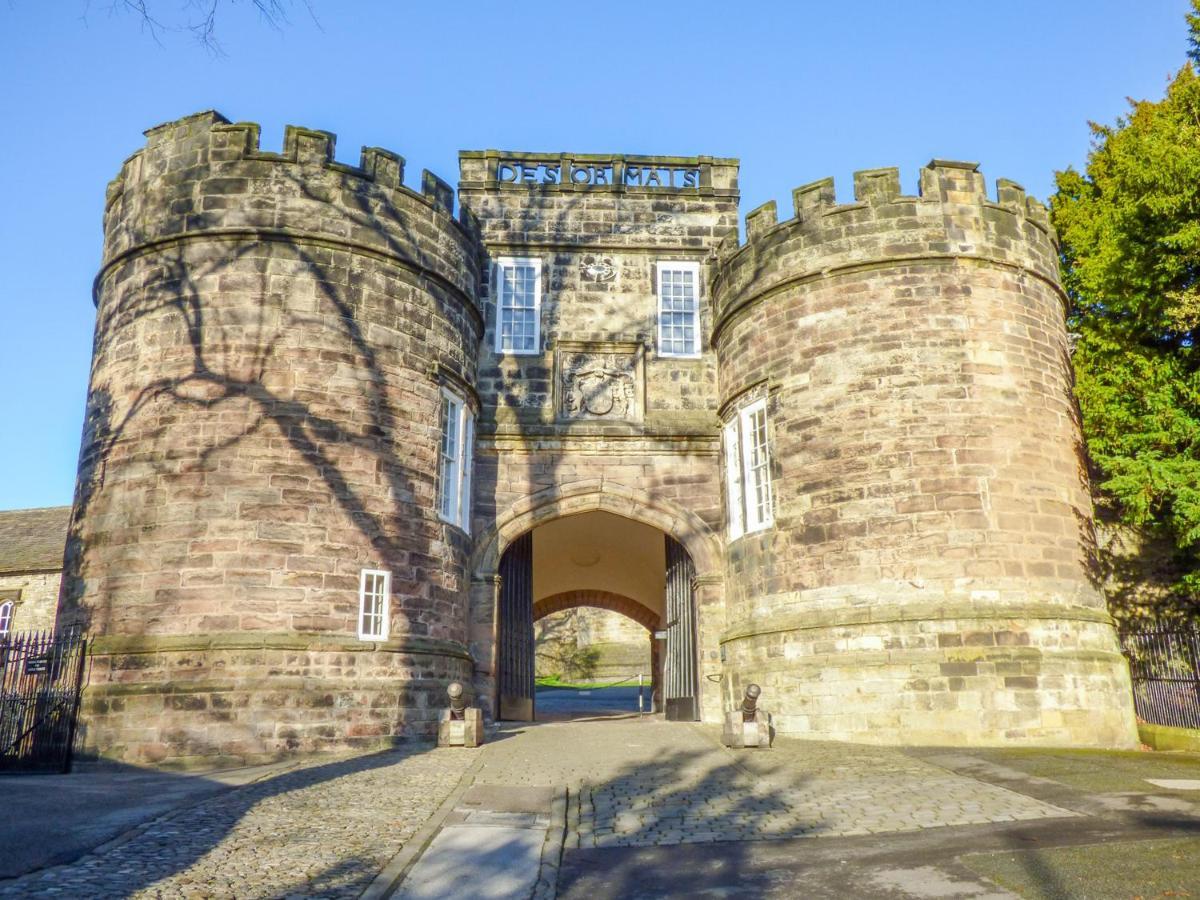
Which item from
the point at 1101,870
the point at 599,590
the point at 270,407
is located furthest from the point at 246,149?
the point at 599,590

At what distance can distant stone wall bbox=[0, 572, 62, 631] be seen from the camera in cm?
2666

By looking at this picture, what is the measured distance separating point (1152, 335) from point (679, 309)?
7489 mm

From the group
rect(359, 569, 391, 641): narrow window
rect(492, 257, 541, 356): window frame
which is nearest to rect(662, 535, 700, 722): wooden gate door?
rect(492, 257, 541, 356): window frame

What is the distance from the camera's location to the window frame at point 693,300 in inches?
640

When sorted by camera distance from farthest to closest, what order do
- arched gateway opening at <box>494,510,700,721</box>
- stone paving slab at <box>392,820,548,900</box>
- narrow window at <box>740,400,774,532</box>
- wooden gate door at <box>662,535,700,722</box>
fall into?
arched gateway opening at <box>494,510,700,721</box>, wooden gate door at <box>662,535,700,722</box>, narrow window at <box>740,400,774,532</box>, stone paving slab at <box>392,820,548,900</box>

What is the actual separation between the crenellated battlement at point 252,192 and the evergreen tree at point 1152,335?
10.4 metres

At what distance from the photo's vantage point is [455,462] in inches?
551

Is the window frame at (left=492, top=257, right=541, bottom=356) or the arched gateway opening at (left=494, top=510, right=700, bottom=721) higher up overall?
the window frame at (left=492, top=257, right=541, bottom=356)

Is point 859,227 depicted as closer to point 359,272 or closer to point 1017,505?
point 1017,505

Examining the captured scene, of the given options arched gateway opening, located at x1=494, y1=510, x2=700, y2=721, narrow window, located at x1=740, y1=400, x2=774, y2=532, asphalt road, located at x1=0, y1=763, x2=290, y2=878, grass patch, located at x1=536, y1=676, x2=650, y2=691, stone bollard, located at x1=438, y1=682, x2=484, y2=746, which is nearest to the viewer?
asphalt road, located at x1=0, y1=763, x2=290, y2=878

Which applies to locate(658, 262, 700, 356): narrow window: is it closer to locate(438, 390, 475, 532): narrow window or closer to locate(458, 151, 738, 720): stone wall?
locate(458, 151, 738, 720): stone wall

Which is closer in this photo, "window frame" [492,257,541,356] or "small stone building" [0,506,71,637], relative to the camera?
"window frame" [492,257,541,356]

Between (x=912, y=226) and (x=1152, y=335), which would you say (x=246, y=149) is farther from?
(x=1152, y=335)

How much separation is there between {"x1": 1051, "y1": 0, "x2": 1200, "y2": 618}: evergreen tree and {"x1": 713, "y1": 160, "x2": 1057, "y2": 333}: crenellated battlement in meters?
1.18
